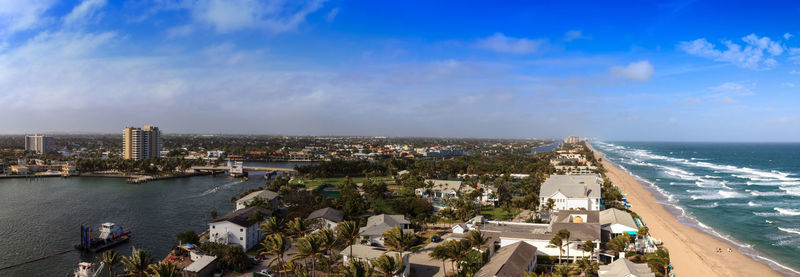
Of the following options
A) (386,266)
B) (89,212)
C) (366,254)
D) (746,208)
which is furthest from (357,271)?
(746,208)

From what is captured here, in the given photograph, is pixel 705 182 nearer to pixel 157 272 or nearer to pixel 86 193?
pixel 157 272

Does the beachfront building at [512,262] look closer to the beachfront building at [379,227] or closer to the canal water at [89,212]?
the beachfront building at [379,227]

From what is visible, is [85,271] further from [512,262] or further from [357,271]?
[512,262]

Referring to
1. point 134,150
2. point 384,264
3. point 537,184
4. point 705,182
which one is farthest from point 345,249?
point 134,150

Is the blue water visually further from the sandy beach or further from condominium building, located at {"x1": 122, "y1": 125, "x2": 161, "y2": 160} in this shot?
condominium building, located at {"x1": 122, "y1": 125, "x2": 161, "y2": 160}

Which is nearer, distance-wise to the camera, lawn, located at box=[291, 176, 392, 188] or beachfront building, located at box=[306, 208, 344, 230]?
beachfront building, located at box=[306, 208, 344, 230]

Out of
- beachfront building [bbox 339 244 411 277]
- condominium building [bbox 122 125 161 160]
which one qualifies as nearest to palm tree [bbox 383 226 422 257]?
beachfront building [bbox 339 244 411 277]
